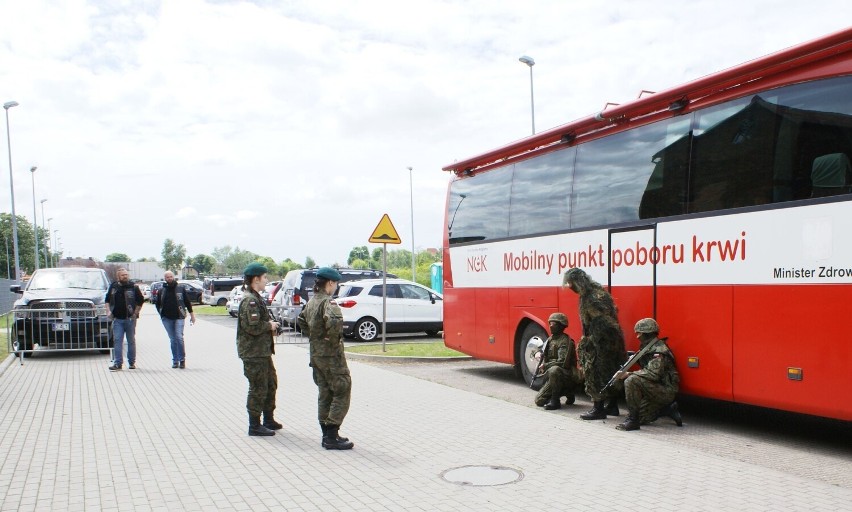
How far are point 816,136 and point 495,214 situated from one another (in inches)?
224

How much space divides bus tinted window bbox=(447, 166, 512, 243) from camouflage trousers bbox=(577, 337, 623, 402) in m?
3.15

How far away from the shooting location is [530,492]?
5484 millimetres

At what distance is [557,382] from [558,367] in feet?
0.61

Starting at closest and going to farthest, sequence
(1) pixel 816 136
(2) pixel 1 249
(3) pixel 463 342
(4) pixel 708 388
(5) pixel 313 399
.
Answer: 1. (1) pixel 816 136
2. (4) pixel 708 388
3. (5) pixel 313 399
4. (3) pixel 463 342
5. (2) pixel 1 249

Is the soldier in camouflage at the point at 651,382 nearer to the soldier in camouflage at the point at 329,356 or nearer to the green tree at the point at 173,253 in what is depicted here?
the soldier in camouflage at the point at 329,356

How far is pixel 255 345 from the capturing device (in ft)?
24.6

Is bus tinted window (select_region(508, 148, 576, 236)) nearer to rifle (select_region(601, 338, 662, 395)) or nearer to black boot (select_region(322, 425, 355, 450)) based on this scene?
rifle (select_region(601, 338, 662, 395))

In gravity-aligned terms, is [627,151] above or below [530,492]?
above

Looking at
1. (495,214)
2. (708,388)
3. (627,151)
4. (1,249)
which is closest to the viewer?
(708,388)

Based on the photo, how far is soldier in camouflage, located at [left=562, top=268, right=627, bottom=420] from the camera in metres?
8.23

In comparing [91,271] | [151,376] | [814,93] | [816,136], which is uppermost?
[814,93]

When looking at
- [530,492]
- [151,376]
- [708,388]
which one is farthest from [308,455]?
[151,376]

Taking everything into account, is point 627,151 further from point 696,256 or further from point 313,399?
point 313,399

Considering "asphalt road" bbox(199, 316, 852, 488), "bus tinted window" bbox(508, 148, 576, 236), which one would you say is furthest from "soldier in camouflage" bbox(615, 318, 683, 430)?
"bus tinted window" bbox(508, 148, 576, 236)
